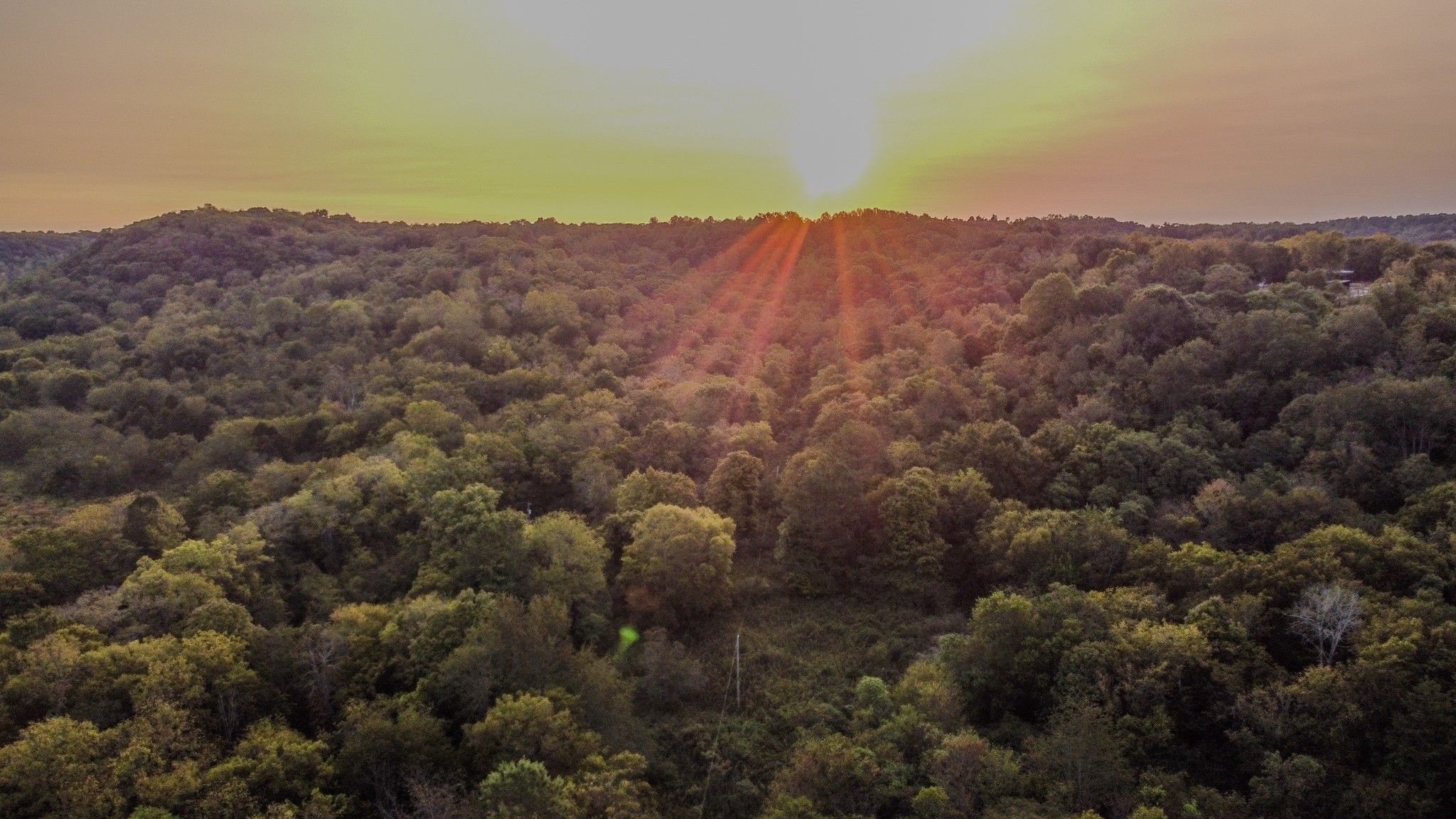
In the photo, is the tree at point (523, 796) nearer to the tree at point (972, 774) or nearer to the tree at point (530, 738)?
the tree at point (530, 738)

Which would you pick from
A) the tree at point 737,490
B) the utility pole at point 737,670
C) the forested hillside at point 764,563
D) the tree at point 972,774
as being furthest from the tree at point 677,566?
the tree at point 972,774

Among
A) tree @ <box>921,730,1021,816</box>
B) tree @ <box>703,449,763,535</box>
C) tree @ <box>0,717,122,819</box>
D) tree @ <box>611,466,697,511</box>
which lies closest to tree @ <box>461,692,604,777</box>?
tree @ <box>0,717,122,819</box>

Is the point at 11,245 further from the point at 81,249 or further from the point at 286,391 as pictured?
the point at 286,391

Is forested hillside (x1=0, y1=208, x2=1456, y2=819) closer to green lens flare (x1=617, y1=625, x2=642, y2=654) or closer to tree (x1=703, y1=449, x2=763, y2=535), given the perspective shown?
tree (x1=703, y1=449, x2=763, y2=535)

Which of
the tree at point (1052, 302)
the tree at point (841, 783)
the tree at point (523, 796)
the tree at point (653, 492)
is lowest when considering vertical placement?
the tree at point (841, 783)

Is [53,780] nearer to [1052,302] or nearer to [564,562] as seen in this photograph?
[564,562]

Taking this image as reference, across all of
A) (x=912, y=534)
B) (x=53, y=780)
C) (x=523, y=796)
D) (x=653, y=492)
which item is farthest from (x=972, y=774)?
(x=53, y=780)

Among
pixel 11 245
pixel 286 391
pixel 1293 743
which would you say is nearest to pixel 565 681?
pixel 1293 743
